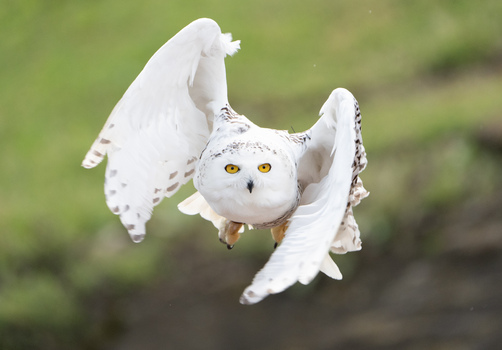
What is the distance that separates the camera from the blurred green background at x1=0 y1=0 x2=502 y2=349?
7.17 meters

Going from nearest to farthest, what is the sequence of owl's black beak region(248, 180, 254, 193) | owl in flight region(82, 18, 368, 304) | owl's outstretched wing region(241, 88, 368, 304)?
owl's outstretched wing region(241, 88, 368, 304), owl in flight region(82, 18, 368, 304), owl's black beak region(248, 180, 254, 193)

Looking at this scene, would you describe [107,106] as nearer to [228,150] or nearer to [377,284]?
[377,284]

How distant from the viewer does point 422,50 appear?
827 centimetres

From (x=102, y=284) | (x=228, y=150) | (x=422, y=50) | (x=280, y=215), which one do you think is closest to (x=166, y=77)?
(x=228, y=150)

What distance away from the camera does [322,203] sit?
2896 millimetres

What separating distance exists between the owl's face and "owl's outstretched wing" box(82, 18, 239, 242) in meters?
0.41

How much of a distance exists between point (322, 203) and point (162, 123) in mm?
874

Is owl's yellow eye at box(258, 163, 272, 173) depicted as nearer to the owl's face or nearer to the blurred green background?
the owl's face

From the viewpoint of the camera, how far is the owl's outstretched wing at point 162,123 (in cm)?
332

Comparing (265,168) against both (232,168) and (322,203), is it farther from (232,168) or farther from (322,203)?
(322,203)

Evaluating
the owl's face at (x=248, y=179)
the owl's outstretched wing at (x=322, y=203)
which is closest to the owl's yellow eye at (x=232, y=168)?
the owl's face at (x=248, y=179)

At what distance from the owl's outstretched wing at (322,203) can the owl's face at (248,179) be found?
0.13 m

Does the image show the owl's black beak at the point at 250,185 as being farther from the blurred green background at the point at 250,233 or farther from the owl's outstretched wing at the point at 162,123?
the blurred green background at the point at 250,233

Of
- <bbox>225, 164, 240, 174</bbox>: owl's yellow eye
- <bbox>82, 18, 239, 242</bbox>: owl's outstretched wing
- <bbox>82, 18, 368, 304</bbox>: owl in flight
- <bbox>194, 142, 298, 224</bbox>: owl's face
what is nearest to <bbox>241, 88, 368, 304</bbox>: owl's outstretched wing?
<bbox>82, 18, 368, 304</bbox>: owl in flight
